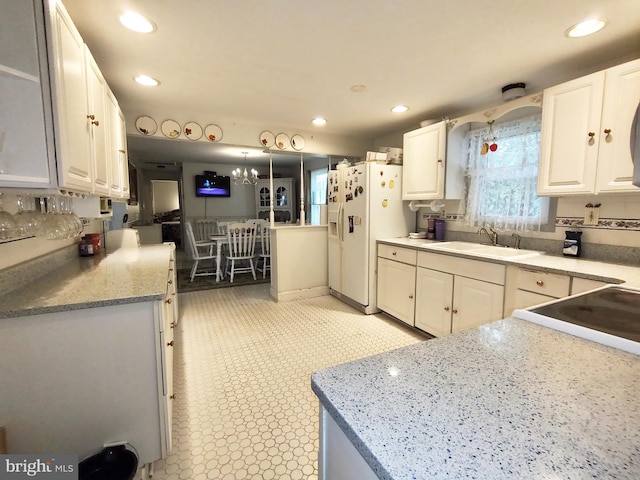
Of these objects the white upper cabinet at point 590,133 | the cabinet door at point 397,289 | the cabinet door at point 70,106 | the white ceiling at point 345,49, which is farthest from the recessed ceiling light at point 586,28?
the cabinet door at point 70,106

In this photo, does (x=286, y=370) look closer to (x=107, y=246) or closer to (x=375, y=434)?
(x=375, y=434)

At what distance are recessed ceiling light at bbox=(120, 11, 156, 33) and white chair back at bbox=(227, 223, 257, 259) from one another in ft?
9.85

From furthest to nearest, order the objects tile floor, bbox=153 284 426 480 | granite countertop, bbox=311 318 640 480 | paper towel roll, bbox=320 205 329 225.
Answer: paper towel roll, bbox=320 205 329 225 < tile floor, bbox=153 284 426 480 < granite countertop, bbox=311 318 640 480

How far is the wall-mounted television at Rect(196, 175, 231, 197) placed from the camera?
20.2ft

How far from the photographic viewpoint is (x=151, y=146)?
4488mm

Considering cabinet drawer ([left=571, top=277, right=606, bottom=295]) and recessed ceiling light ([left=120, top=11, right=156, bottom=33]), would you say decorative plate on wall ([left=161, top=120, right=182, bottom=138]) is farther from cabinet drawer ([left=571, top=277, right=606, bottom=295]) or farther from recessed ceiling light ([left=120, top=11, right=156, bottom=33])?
cabinet drawer ([left=571, top=277, right=606, bottom=295])

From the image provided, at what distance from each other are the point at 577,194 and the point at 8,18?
282cm

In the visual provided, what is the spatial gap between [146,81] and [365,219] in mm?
2207

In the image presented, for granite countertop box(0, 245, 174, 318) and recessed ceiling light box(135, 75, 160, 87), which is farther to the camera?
recessed ceiling light box(135, 75, 160, 87)

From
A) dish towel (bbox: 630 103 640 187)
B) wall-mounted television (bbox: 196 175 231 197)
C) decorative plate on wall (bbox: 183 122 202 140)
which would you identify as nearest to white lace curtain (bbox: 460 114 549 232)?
dish towel (bbox: 630 103 640 187)

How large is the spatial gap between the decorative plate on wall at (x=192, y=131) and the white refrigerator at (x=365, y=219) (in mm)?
1559

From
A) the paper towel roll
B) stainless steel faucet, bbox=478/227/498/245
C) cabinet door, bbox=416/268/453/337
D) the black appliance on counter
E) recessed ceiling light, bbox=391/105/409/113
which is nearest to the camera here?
the black appliance on counter

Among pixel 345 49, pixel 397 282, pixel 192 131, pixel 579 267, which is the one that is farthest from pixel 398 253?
pixel 192 131

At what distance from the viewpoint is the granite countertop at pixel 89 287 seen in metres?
1.14
